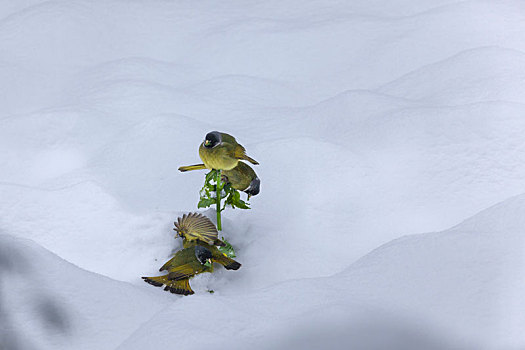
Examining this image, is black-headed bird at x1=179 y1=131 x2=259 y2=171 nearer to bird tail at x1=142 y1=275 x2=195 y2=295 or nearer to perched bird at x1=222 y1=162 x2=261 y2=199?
perched bird at x1=222 y1=162 x2=261 y2=199

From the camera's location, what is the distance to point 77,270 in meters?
1.70

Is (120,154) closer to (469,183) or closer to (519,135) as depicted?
(469,183)

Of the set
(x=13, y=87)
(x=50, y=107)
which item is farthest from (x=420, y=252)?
(x=13, y=87)

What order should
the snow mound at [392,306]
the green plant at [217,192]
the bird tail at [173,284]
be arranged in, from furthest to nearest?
the green plant at [217,192], the bird tail at [173,284], the snow mound at [392,306]

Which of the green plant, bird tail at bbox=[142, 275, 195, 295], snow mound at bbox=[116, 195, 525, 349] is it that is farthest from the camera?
the green plant

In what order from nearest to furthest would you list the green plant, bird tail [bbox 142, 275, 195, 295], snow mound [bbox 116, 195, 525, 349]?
snow mound [bbox 116, 195, 525, 349] → bird tail [bbox 142, 275, 195, 295] → the green plant

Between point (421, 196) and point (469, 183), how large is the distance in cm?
16

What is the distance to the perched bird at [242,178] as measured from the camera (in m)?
1.81

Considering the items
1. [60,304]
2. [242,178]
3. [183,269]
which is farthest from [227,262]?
[60,304]

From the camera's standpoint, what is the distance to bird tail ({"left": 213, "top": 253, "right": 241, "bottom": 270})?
1.76 meters

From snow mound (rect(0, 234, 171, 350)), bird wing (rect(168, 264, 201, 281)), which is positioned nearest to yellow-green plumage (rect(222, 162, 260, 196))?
bird wing (rect(168, 264, 201, 281))

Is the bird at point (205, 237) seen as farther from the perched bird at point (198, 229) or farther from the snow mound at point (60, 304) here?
the snow mound at point (60, 304)

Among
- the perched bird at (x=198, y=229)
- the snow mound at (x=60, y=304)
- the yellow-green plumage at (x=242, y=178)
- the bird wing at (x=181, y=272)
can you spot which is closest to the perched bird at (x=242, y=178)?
the yellow-green plumage at (x=242, y=178)

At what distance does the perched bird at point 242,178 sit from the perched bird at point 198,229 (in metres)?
0.13
